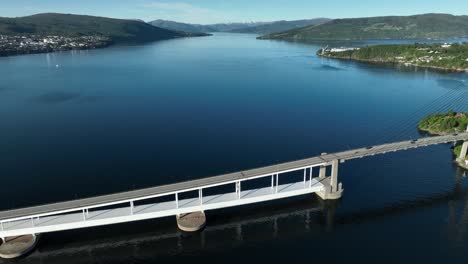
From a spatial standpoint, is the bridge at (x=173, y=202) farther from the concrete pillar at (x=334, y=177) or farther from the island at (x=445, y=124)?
the island at (x=445, y=124)

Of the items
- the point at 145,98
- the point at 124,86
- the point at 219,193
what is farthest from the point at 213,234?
the point at 124,86

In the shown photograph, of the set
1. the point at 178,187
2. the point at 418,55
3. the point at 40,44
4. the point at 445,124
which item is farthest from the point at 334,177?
the point at 40,44

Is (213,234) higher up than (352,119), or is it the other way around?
(352,119)

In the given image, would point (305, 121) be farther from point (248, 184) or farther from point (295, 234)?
point (295, 234)

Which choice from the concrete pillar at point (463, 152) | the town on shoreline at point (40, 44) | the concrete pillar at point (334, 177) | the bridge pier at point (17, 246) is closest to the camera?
the bridge pier at point (17, 246)

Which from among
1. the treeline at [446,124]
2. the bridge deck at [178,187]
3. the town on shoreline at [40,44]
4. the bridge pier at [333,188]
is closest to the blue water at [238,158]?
the bridge pier at [333,188]

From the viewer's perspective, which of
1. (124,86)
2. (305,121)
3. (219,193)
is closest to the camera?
(219,193)
